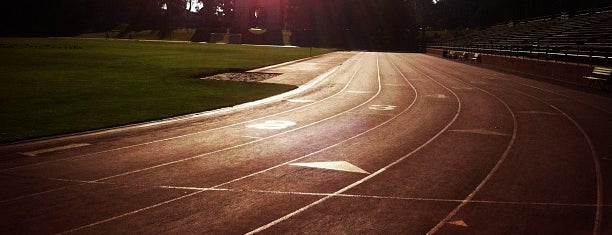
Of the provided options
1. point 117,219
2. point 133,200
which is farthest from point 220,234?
point 133,200

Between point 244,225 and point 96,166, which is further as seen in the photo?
point 96,166

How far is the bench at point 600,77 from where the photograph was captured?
22.9 metres

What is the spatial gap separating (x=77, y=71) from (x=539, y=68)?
2792cm

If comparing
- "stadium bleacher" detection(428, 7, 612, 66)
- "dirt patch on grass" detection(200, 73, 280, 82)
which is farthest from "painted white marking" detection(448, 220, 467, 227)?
"stadium bleacher" detection(428, 7, 612, 66)

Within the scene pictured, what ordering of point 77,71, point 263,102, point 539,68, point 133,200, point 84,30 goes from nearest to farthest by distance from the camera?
1. point 133,200
2. point 263,102
3. point 77,71
4. point 539,68
5. point 84,30

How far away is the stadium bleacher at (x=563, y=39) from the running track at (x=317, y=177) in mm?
16024

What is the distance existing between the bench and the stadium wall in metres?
1.29

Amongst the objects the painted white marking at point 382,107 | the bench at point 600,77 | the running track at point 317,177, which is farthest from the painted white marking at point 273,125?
the bench at point 600,77

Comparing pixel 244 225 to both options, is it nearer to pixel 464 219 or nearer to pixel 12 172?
pixel 464 219

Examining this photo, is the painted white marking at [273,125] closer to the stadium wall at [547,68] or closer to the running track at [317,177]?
the running track at [317,177]

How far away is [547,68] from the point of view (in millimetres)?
31766

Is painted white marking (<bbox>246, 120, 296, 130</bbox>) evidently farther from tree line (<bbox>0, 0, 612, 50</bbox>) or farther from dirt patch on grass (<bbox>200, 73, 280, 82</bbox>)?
tree line (<bbox>0, 0, 612, 50</bbox>)

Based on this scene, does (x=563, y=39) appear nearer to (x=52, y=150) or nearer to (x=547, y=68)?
(x=547, y=68)

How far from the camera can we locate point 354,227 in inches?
229
